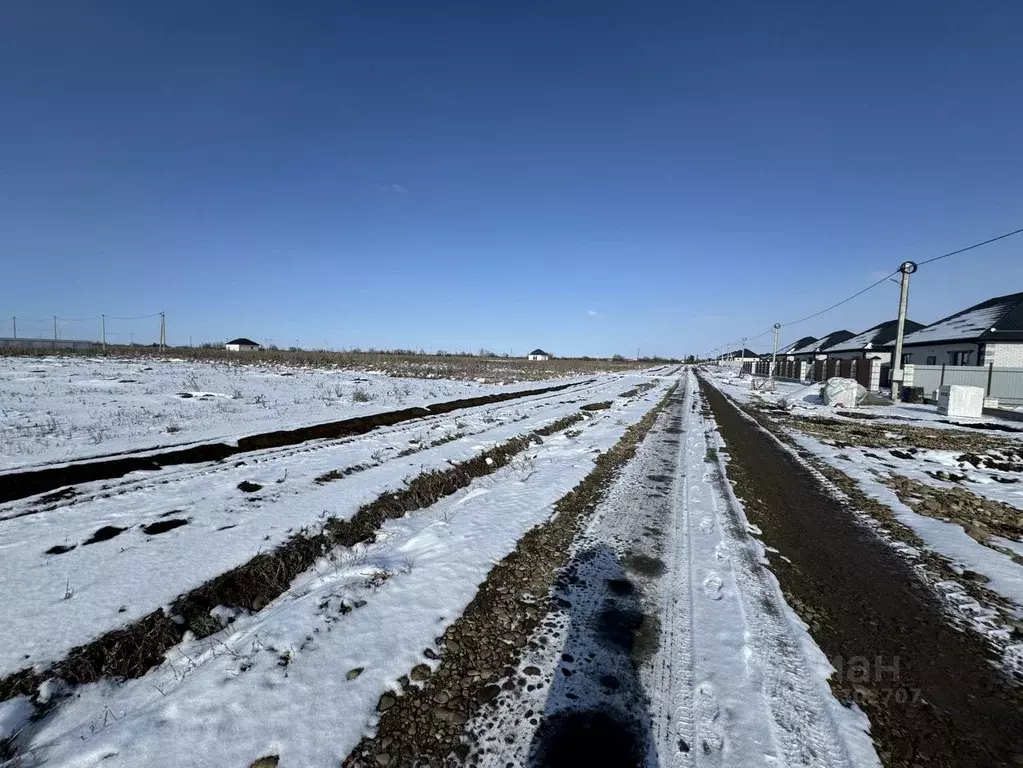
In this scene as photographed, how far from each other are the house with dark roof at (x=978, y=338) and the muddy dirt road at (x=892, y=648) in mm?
28670

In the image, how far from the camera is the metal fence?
19.1 meters

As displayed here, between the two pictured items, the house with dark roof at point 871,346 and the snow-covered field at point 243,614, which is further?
the house with dark roof at point 871,346

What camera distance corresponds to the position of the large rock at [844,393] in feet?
63.4

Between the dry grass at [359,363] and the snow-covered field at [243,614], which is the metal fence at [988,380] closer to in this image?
the snow-covered field at [243,614]

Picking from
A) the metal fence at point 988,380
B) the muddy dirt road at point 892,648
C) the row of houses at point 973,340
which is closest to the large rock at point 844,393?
the metal fence at point 988,380

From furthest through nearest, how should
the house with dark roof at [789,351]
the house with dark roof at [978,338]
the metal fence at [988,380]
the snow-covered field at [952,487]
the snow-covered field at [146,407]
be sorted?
the house with dark roof at [789,351], the house with dark roof at [978,338], the metal fence at [988,380], the snow-covered field at [146,407], the snow-covered field at [952,487]

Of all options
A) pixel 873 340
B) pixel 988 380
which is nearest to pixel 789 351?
pixel 873 340

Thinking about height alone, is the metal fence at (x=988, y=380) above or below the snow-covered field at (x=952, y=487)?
above

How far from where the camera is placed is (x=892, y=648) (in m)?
3.13

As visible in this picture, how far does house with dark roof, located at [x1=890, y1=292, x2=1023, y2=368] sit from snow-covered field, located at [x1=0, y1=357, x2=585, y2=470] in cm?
3049

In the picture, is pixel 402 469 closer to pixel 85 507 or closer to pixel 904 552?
pixel 85 507

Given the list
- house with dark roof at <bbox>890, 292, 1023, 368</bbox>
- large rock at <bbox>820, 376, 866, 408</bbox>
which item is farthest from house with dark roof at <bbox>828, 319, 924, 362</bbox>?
large rock at <bbox>820, 376, 866, 408</bbox>

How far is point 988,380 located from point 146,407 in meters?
34.9

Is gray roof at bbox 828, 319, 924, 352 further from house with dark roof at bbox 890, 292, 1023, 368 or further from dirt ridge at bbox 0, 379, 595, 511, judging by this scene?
dirt ridge at bbox 0, 379, 595, 511
